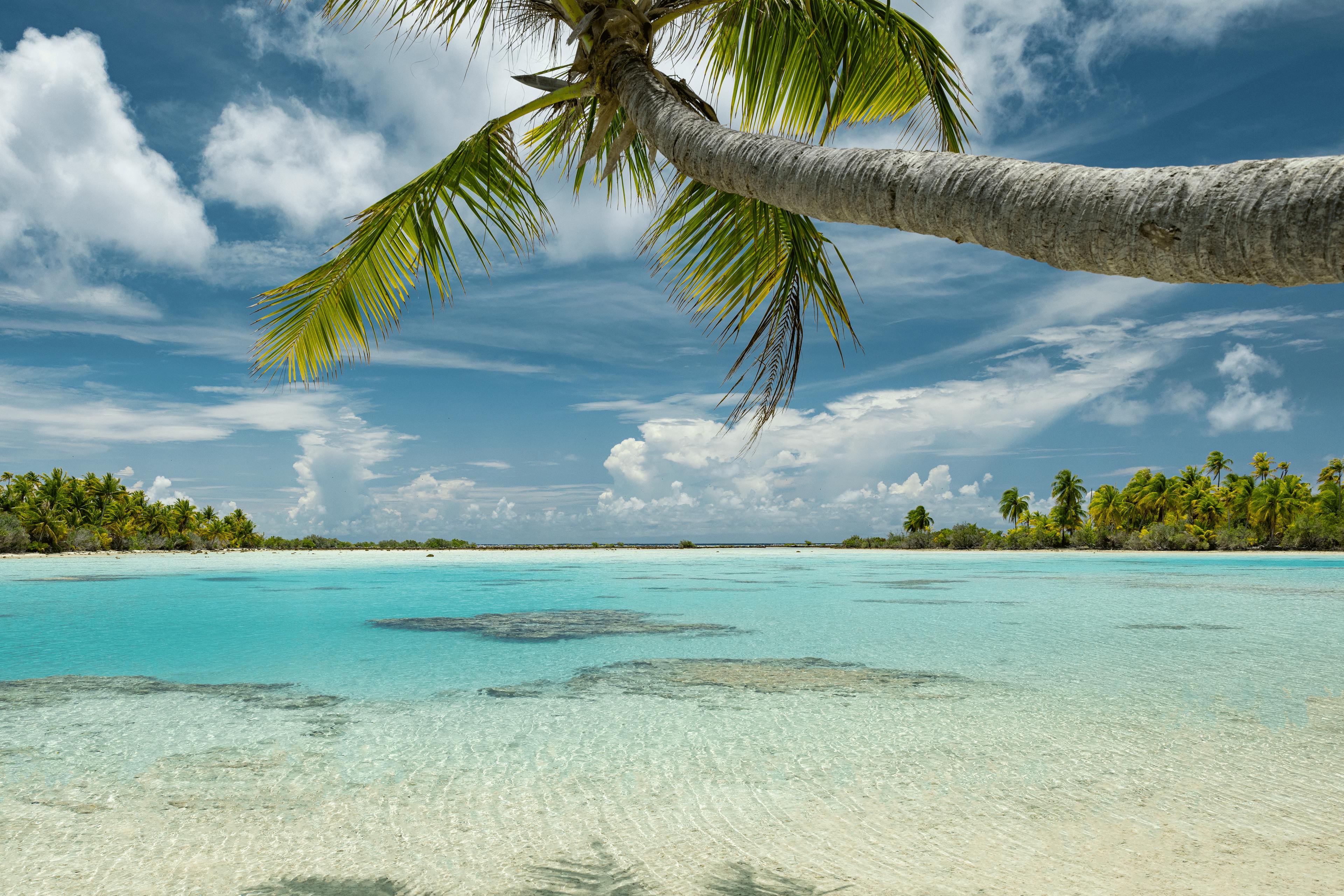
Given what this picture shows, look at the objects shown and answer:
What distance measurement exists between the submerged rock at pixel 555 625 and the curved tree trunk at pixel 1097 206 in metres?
7.52

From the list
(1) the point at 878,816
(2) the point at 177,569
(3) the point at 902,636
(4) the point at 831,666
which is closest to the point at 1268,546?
(3) the point at 902,636

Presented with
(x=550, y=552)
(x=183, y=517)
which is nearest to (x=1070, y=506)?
(x=550, y=552)

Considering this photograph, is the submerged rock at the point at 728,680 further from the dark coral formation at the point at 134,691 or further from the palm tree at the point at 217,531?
the palm tree at the point at 217,531

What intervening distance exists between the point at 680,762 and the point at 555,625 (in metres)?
6.62

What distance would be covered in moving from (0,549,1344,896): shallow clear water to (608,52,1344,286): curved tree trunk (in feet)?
7.85

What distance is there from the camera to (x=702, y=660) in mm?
7340

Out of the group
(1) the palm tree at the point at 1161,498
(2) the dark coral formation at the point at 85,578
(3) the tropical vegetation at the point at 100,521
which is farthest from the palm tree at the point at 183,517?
(1) the palm tree at the point at 1161,498

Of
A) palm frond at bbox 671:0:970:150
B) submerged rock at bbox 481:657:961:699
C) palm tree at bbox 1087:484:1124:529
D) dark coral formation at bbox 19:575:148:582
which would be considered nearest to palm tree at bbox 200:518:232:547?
dark coral formation at bbox 19:575:148:582

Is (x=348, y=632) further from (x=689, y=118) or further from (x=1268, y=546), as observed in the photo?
(x=1268, y=546)

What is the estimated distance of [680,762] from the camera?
4.20 m

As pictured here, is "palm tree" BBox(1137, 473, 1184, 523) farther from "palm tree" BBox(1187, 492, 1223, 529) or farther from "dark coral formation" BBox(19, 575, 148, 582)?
"dark coral formation" BBox(19, 575, 148, 582)

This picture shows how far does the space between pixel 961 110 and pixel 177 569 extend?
27.2 m

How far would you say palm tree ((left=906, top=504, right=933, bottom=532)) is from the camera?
5769cm

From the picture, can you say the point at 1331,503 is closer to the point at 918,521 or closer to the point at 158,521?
the point at 918,521
